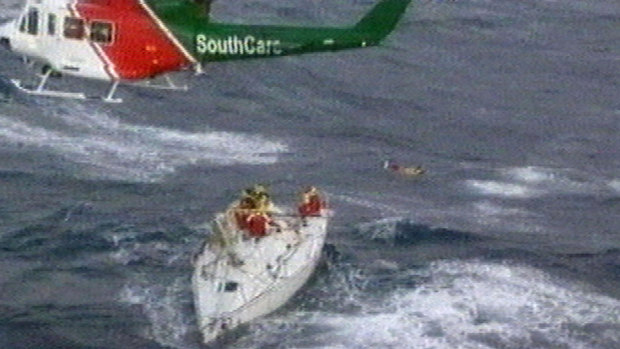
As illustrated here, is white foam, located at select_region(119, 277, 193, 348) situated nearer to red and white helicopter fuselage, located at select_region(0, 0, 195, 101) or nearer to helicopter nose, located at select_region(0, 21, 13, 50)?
red and white helicopter fuselage, located at select_region(0, 0, 195, 101)

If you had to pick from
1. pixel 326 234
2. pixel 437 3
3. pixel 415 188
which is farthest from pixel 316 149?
pixel 437 3

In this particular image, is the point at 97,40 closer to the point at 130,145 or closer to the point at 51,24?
the point at 51,24

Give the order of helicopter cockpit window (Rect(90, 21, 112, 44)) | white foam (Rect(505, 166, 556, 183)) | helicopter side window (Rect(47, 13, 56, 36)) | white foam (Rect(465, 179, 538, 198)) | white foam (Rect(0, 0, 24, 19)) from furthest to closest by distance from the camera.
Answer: white foam (Rect(0, 0, 24, 19)) → white foam (Rect(505, 166, 556, 183)) → white foam (Rect(465, 179, 538, 198)) → helicopter side window (Rect(47, 13, 56, 36)) → helicopter cockpit window (Rect(90, 21, 112, 44))

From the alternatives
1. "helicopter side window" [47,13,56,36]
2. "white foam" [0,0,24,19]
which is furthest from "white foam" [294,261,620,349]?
"white foam" [0,0,24,19]

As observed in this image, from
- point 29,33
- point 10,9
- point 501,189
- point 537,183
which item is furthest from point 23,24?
point 10,9

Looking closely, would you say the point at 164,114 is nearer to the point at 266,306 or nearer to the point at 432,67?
the point at 432,67

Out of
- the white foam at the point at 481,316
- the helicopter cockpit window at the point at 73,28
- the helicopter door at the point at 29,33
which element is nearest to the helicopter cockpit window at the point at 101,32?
the helicopter cockpit window at the point at 73,28

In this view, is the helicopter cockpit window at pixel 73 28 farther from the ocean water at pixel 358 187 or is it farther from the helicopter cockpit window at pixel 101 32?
the ocean water at pixel 358 187
